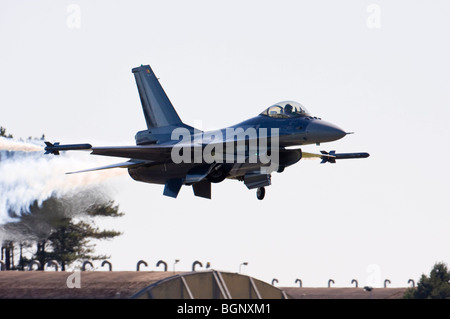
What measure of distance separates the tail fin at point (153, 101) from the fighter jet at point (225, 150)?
0.86 metres

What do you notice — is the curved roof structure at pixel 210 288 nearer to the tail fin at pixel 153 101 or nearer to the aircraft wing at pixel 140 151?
the aircraft wing at pixel 140 151

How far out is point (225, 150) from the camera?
3594 centimetres

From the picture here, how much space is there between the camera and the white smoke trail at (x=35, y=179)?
137 feet

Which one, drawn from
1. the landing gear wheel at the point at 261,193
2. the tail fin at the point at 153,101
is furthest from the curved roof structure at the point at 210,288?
the tail fin at the point at 153,101

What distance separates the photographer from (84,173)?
42.1 m

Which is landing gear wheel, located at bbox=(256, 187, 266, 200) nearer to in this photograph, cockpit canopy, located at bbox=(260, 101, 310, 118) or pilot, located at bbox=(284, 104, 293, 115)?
cockpit canopy, located at bbox=(260, 101, 310, 118)

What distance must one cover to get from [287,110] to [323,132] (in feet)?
6.21

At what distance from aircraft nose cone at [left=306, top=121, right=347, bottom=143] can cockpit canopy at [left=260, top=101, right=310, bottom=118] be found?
2.96 ft

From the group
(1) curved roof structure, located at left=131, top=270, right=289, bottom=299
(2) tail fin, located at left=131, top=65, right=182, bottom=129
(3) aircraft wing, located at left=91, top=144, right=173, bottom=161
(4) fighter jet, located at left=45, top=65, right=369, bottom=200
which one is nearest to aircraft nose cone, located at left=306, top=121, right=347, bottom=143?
(4) fighter jet, located at left=45, top=65, right=369, bottom=200

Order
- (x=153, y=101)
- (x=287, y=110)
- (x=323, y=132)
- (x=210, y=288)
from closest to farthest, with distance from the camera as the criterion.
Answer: (x=323, y=132), (x=210, y=288), (x=287, y=110), (x=153, y=101)

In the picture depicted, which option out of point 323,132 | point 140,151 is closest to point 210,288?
point 140,151

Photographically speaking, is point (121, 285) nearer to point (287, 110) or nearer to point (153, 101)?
point (287, 110)
